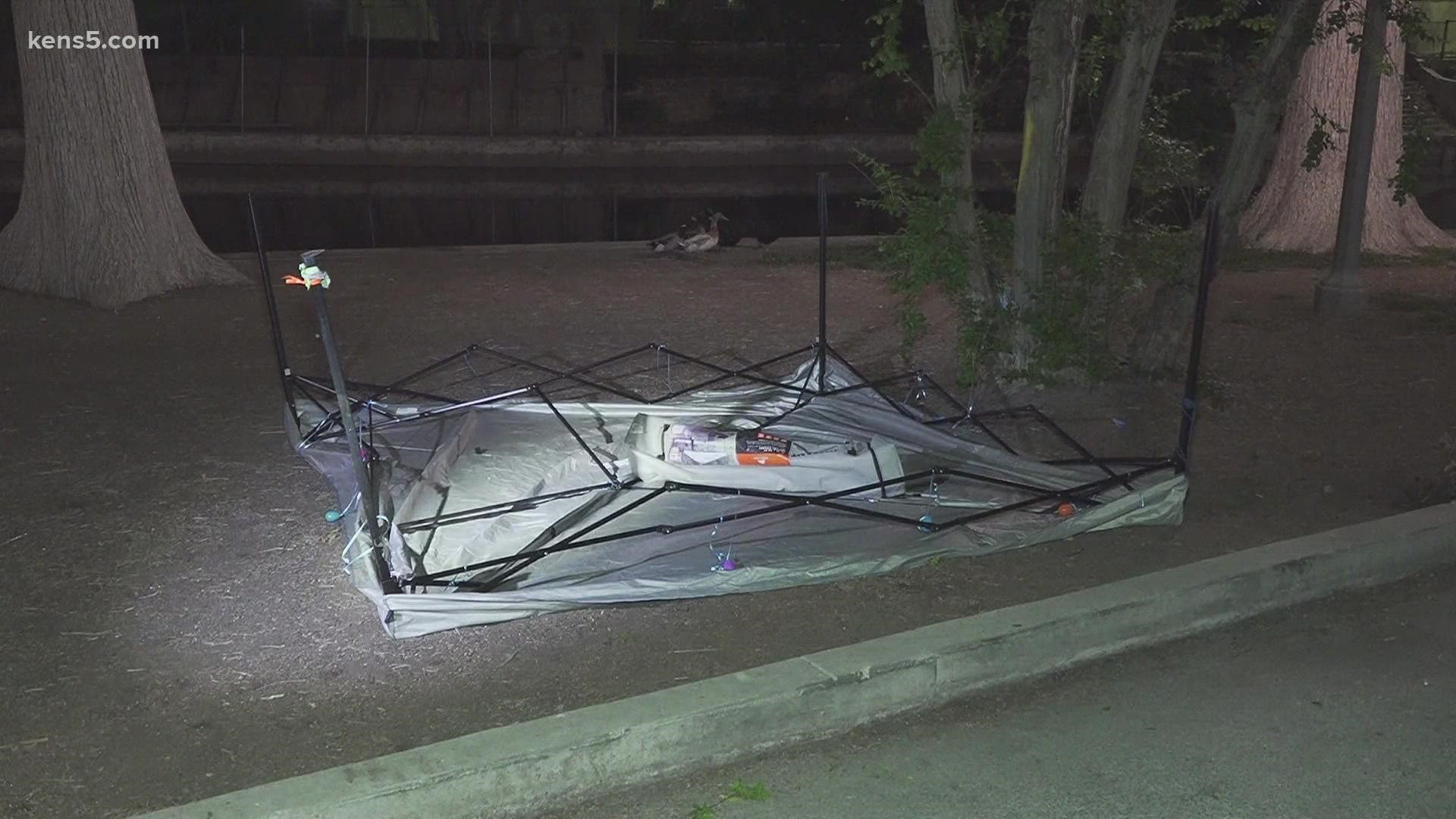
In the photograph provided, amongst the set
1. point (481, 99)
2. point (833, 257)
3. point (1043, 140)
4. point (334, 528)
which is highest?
point (1043, 140)

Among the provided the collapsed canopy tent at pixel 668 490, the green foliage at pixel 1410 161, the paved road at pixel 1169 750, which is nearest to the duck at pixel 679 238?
the collapsed canopy tent at pixel 668 490

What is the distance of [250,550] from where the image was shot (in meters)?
5.53

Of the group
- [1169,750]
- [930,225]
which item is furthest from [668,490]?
[930,225]

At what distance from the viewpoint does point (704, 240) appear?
547 inches

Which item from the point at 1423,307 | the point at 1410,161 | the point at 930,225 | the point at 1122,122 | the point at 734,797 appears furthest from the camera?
the point at 1423,307

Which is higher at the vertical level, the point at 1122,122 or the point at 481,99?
the point at 1122,122

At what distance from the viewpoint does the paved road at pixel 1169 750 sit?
151 inches

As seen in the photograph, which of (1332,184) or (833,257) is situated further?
(1332,184)

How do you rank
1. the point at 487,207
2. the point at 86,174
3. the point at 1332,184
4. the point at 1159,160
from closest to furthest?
the point at 1159,160, the point at 86,174, the point at 1332,184, the point at 487,207

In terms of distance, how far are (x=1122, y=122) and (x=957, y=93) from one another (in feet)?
3.29

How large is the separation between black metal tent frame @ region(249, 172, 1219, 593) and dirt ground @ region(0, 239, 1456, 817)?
10.2 inches

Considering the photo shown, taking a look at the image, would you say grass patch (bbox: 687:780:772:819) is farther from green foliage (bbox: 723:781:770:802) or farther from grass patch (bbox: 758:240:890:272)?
grass patch (bbox: 758:240:890:272)

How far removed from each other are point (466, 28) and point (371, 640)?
3168cm

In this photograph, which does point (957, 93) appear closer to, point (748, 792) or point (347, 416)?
point (347, 416)
